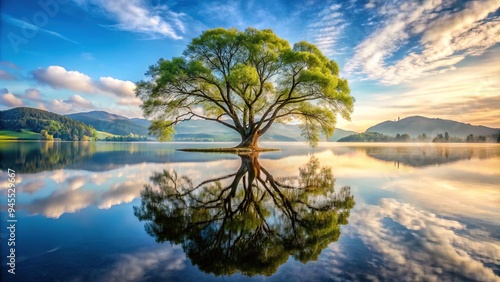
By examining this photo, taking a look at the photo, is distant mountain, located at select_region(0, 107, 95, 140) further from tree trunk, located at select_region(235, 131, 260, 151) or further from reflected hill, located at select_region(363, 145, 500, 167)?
A: reflected hill, located at select_region(363, 145, 500, 167)

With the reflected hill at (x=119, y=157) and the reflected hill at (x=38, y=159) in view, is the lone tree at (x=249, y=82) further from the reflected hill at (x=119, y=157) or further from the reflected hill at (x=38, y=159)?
the reflected hill at (x=38, y=159)

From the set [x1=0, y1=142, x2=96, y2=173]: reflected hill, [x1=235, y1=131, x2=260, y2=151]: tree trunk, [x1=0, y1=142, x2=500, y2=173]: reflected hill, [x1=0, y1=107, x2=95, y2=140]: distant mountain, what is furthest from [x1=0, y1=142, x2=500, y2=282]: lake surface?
[x1=0, y1=107, x2=95, y2=140]: distant mountain

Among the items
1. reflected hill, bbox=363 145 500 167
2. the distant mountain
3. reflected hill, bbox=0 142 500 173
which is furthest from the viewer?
the distant mountain

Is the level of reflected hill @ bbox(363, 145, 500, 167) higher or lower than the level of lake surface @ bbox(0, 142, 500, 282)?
higher

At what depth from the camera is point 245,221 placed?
571 cm

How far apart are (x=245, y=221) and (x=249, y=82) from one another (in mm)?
24889

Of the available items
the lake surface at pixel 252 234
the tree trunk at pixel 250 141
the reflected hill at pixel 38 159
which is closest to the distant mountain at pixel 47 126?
the reflected hill at pixel 38 159

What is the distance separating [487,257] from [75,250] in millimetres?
6437

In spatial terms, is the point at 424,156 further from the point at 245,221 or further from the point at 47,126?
the point at 47,126

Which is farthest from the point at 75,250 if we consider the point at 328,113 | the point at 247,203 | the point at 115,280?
the point at 328,113

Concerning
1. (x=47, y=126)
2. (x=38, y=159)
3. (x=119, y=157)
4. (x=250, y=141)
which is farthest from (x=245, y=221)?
(x=47, y=126)

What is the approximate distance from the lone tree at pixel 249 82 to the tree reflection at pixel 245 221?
20589 mm

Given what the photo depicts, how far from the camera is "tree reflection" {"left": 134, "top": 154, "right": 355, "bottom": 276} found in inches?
161

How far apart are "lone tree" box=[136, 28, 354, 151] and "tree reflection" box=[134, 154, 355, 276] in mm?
20589
